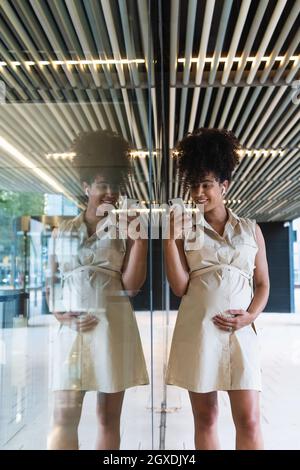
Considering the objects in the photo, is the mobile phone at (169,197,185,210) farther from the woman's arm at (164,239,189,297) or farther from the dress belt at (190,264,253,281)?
the dress belt at (190,264,253,281)

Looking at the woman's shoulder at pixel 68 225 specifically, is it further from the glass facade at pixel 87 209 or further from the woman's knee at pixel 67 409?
the woman's knee at pixel 67 409

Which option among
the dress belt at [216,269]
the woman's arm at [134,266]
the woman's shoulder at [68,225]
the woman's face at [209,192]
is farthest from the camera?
the woman's face at [209,192]

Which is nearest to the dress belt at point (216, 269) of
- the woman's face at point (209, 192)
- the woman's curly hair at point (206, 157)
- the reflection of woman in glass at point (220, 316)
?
the reflection of woman in glass at point (220, 316)

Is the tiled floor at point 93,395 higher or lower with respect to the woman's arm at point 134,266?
lower

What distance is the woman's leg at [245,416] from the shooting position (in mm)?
1619

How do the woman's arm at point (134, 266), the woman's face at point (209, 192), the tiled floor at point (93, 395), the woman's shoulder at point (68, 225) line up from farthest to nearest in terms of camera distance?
the woman's face at point (209, 192) < the woman's arm at point (134, 266) < the tiled floor at point (93, 395) < the woman's shoulder at point (68, 225)

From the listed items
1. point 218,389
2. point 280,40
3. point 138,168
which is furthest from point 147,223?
point 280,40

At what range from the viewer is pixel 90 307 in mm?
1103

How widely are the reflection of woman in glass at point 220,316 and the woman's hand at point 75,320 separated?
63 cm

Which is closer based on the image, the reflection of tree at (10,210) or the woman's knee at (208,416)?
the reflection of tree at (10,210)

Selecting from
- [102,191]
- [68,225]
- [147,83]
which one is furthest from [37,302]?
[147,83]

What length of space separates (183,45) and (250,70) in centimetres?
50

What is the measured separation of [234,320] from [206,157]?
0.67 metres

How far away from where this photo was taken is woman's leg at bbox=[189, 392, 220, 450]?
5.37ft
